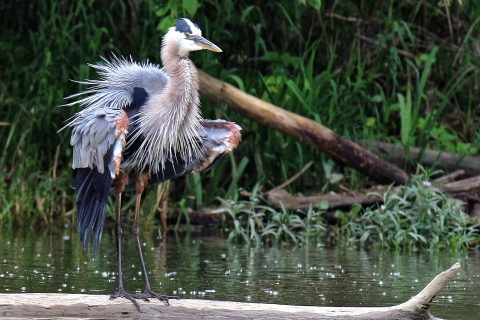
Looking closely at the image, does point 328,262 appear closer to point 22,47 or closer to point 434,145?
point 434,145

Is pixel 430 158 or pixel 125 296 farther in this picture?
pixel 430 158

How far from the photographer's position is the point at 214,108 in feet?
31.2

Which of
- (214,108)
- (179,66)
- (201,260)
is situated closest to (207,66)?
(214,108)

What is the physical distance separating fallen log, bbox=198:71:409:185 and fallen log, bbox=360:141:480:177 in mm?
510

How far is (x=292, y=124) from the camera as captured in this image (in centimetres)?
866

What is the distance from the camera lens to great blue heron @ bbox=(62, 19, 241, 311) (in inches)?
204

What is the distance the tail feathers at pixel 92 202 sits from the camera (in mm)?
5133

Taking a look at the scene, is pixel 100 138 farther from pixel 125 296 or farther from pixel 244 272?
pixel 244 272

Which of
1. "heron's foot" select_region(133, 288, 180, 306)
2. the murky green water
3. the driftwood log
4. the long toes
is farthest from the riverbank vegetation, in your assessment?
the driftwood log

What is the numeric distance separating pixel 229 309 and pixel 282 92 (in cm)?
546

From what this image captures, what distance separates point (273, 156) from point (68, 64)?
254 centimetres

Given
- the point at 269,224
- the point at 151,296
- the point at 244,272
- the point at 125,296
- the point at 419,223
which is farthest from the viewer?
the point at 269,224

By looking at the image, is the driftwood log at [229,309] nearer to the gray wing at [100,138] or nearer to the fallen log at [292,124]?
the gray wing at [100,138]

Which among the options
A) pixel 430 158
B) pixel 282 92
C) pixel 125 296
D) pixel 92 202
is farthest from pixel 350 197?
pixel 125 296
